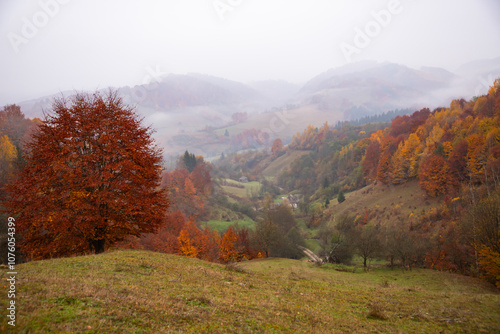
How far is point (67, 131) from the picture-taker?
18.0 meters

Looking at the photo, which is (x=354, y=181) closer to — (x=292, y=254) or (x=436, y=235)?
(x=436, y=235)

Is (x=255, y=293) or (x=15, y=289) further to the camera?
(x=255, y=293)

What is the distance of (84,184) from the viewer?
17875mm

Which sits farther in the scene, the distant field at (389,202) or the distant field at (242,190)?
the distant field at (242,190)

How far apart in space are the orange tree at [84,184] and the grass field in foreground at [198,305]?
3868 mm

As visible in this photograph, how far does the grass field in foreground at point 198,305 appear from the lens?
727cm

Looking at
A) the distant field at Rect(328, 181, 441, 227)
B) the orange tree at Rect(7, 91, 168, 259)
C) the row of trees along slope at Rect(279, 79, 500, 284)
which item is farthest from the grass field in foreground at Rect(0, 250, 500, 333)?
the distant field at Rect(328, 181, 441, 227)

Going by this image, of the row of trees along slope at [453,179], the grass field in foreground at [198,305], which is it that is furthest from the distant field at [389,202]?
the grass field in foreground at [198,305]

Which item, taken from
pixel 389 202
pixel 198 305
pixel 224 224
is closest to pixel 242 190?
pixel 224 224

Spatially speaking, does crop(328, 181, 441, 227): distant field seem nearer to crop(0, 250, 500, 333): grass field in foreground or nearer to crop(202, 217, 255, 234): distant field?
crop(202, 217, 255, 234): distant field

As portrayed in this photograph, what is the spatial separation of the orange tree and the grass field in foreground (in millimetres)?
3868

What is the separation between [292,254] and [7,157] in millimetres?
67439

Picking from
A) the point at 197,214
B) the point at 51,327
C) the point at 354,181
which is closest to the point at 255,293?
the point at 51,327

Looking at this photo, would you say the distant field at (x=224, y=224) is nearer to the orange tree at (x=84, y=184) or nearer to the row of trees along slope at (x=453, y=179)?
the row of trees along slope at (x=453, y=179)
